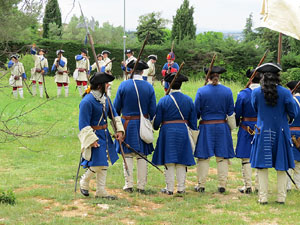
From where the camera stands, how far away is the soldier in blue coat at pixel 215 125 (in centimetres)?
754

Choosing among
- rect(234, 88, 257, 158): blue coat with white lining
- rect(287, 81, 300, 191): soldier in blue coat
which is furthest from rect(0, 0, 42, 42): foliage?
rect(287, 81, 300, 191): soldier in blue coat

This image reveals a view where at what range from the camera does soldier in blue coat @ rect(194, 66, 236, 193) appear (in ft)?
24.7

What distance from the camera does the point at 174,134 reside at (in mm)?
7406

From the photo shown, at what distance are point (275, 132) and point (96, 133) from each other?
253 cm

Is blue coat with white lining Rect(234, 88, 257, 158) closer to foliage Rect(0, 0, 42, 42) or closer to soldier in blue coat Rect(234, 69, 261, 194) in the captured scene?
soldier in blue coat Rect(234, 69, 261, 194)

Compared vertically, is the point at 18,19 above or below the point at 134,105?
above

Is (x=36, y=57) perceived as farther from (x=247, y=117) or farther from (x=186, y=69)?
(x=186, y=69)

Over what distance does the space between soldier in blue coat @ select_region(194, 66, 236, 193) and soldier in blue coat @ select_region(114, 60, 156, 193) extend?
828 millimetres

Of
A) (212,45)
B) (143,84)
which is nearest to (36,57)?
(143,84)

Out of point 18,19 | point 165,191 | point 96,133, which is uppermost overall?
point 18,19

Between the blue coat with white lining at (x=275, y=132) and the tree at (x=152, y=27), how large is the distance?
108 feet

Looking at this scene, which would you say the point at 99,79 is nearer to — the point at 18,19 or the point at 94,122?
the point at 94,122

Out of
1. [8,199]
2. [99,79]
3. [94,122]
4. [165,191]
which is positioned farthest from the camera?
[165,191]

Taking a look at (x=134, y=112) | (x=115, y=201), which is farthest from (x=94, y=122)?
(x=115, y=201)
